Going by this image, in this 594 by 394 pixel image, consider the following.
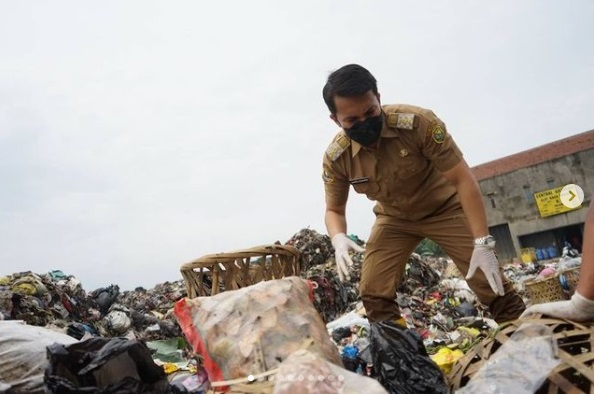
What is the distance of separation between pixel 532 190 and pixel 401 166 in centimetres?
1870

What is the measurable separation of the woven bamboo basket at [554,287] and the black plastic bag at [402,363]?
4.25 m

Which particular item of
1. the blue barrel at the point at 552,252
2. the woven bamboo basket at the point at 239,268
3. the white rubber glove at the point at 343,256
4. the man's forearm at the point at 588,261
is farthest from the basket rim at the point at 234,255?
the blue barrel at the point at 552,252

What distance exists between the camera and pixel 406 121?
2.86 m

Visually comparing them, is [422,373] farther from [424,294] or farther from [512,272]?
[512,272]

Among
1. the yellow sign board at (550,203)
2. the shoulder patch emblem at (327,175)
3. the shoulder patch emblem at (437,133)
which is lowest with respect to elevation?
the yellow sign board at (550,203)

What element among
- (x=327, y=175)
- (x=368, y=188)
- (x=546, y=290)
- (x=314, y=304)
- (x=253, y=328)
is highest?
(x=327, y=175)

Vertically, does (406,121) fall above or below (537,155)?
above

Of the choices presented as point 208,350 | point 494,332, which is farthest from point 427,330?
point 208,350

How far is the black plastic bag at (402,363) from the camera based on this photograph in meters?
1.71

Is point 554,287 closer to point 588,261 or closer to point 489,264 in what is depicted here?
point 489,264

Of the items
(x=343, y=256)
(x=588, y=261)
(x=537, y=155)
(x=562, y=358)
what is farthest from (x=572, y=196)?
(x=562, y=358)

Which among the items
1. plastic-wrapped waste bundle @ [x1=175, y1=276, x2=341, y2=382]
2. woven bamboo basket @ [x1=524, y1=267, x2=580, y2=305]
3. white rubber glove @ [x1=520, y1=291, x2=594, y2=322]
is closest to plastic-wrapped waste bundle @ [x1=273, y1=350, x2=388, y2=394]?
plastic-wrapped waste bundle @ [x1=175, y1=276, x2=341, y2=382]

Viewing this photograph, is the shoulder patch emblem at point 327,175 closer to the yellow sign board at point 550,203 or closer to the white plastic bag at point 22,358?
the white plastic bag at point 22,358

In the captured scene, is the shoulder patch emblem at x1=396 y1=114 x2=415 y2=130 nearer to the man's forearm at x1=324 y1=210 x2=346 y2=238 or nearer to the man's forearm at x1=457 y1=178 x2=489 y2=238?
the man's forearm at x1=457 y1=178 x2=489 y2=238
